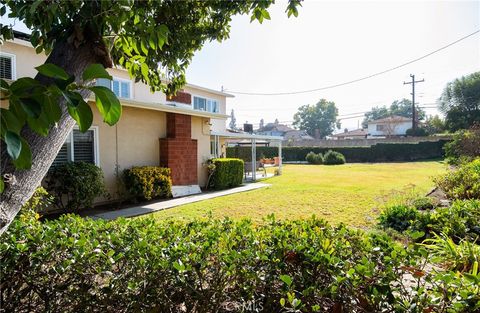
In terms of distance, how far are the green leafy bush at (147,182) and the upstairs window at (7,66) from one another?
535 cm

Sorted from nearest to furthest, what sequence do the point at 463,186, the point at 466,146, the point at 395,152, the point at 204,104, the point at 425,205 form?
the point at 425,205, the point at 463,186, the point at 466,146, the point at 204,104, the point at 395,152

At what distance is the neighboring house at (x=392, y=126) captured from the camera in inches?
2552

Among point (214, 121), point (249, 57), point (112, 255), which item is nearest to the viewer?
point (112, 255)

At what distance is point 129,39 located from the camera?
6.32 ft

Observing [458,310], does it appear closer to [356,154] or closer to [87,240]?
[87,240]

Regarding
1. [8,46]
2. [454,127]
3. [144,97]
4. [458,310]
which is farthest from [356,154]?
[458,310]

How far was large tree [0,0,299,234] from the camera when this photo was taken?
0.88m

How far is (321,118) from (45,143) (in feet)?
312

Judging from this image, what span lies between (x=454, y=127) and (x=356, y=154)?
16457mm

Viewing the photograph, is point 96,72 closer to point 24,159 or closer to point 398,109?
point 24,159

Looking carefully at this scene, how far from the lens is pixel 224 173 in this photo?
48.0 ft

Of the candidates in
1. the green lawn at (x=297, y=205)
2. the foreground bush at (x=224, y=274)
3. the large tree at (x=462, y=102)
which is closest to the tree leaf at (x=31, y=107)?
Answer: the foreground bush at (x=224, y=274)

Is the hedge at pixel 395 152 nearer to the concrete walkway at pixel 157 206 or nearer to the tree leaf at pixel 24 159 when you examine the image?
the concrete walkway at pixel 157 206

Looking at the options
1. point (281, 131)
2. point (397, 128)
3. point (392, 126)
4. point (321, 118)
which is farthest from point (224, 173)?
point (321, 118)
